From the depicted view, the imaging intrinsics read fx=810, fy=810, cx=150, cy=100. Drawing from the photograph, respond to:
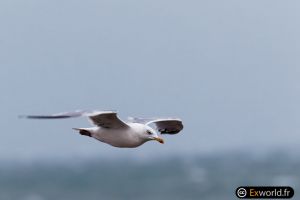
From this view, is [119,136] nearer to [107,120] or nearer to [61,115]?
[107,120]

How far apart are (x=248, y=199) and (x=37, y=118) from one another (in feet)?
11.2

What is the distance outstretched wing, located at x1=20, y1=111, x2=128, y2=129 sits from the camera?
8.74 meters

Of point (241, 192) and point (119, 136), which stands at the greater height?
point (119, 136)

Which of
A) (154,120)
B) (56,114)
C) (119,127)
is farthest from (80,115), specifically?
(154,120)

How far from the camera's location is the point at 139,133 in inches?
391

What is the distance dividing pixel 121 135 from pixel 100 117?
0.39 m

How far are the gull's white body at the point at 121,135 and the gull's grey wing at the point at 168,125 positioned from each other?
1148 millimetres

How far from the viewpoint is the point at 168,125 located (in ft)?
37.1

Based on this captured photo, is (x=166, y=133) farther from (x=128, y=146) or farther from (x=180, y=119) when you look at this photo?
(x=128, y=146)

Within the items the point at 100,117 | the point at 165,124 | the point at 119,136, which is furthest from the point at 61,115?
the point at 165,124

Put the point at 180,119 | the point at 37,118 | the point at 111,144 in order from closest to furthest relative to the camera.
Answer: the point at 37,118 → the point at 111,144 → the point at 180,119

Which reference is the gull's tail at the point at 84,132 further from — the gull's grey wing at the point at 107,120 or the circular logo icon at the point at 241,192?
the circular logo icon at the point at 241,192

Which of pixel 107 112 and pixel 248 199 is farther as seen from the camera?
pixel 248 199

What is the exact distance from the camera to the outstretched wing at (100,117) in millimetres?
8744
